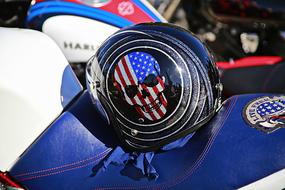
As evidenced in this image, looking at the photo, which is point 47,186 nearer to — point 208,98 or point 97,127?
point 97,127

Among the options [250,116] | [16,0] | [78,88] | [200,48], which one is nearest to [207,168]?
[250,116]

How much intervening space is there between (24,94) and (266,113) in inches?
22.4

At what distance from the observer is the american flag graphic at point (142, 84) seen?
1.04 m

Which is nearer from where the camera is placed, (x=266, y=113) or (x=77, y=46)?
(x=266, y=113)

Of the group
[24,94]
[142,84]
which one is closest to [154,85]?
[142,84]

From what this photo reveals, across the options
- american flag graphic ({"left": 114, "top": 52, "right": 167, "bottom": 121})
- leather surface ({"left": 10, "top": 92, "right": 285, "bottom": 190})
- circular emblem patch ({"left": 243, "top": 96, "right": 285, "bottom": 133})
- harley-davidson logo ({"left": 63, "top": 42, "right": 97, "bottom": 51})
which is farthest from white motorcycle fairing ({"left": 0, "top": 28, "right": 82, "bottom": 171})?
circular emblem patch ({"left": 243, "top": 96, "right": 285, "bottom": 133})

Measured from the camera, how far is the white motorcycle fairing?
111 centimetres

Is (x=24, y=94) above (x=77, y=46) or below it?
above

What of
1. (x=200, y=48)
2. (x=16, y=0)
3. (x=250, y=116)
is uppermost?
(x=200, y=48)

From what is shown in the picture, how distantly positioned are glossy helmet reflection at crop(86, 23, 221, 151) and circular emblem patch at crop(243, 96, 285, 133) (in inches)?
3.4

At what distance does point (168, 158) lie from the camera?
1091 mm

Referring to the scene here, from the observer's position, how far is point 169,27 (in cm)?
112

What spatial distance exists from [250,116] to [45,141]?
481 mm

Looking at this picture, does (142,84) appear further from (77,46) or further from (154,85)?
(77,46)
